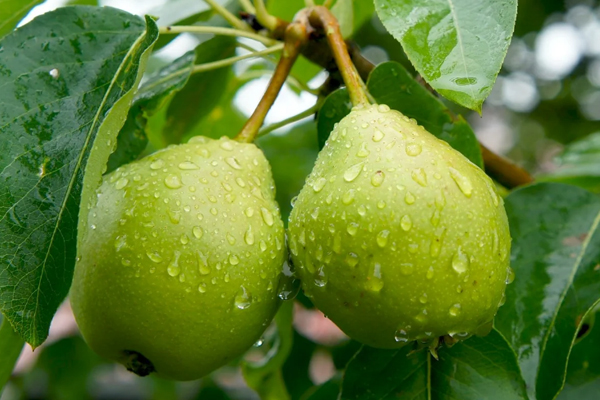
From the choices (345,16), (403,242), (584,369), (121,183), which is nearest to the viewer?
(403,242)

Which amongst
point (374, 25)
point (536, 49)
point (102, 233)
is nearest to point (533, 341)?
point (102, 233)

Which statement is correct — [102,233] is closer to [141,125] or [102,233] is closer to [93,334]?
[93,334]

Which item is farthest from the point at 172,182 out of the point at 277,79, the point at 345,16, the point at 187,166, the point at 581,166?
the point at 581,166

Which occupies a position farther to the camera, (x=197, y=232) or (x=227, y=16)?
(x=227, y=16)

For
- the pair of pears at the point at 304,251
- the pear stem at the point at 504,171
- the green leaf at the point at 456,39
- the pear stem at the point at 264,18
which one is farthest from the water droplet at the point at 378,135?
the pear stem at the point at 504,171

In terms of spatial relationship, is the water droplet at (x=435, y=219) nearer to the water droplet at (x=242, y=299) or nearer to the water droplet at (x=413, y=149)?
the water droplet at (x=413, y=149)

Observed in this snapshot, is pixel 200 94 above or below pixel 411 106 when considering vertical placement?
below

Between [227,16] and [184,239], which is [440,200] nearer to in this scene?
[184,239]

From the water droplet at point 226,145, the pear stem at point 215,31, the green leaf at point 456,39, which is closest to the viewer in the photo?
the green leaf at point 456,39
